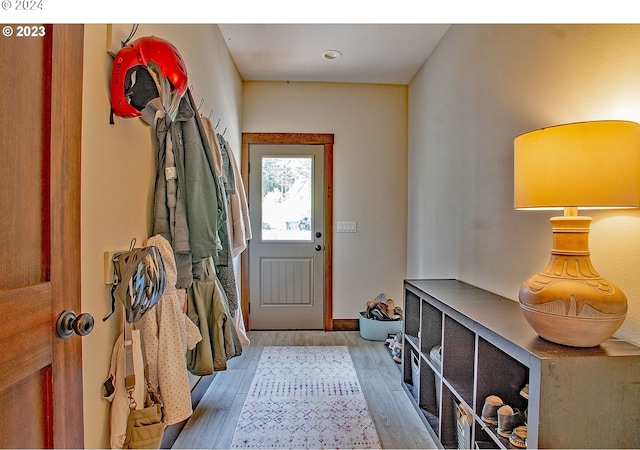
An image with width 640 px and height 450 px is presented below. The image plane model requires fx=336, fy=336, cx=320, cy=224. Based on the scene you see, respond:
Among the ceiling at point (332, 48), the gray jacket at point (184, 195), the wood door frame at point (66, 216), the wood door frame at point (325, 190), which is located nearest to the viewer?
the wood door frame at point (66, 216)

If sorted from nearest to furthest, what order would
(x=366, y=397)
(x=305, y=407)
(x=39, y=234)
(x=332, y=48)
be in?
(x=39, y=234), (x=305, y=407), (x=366, y=397), (x=332, y=48)

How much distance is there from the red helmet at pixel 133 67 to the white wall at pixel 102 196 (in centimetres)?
3

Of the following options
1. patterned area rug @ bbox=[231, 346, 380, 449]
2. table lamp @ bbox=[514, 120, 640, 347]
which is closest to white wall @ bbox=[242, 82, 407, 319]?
patterned area rug @ bbox=[231, 346, 380, 449]

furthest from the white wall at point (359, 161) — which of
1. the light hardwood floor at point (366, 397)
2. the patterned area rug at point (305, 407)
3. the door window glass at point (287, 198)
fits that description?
the patterned area rug at point (305, 407)

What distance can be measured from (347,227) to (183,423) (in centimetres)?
233

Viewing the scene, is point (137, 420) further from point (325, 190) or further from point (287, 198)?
point (325, 190)

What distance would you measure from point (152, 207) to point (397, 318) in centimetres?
261

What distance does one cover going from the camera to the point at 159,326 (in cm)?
138

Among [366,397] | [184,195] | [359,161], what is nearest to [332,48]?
[359,161]

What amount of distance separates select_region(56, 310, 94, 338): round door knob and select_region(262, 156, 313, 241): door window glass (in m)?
2.79

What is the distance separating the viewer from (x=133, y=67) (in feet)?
3.81

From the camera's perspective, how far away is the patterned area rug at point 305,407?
1.81m

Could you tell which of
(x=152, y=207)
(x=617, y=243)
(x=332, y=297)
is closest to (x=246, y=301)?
(x=332, y=297)

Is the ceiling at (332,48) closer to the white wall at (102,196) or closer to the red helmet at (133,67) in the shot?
the white wall at (102,196)
